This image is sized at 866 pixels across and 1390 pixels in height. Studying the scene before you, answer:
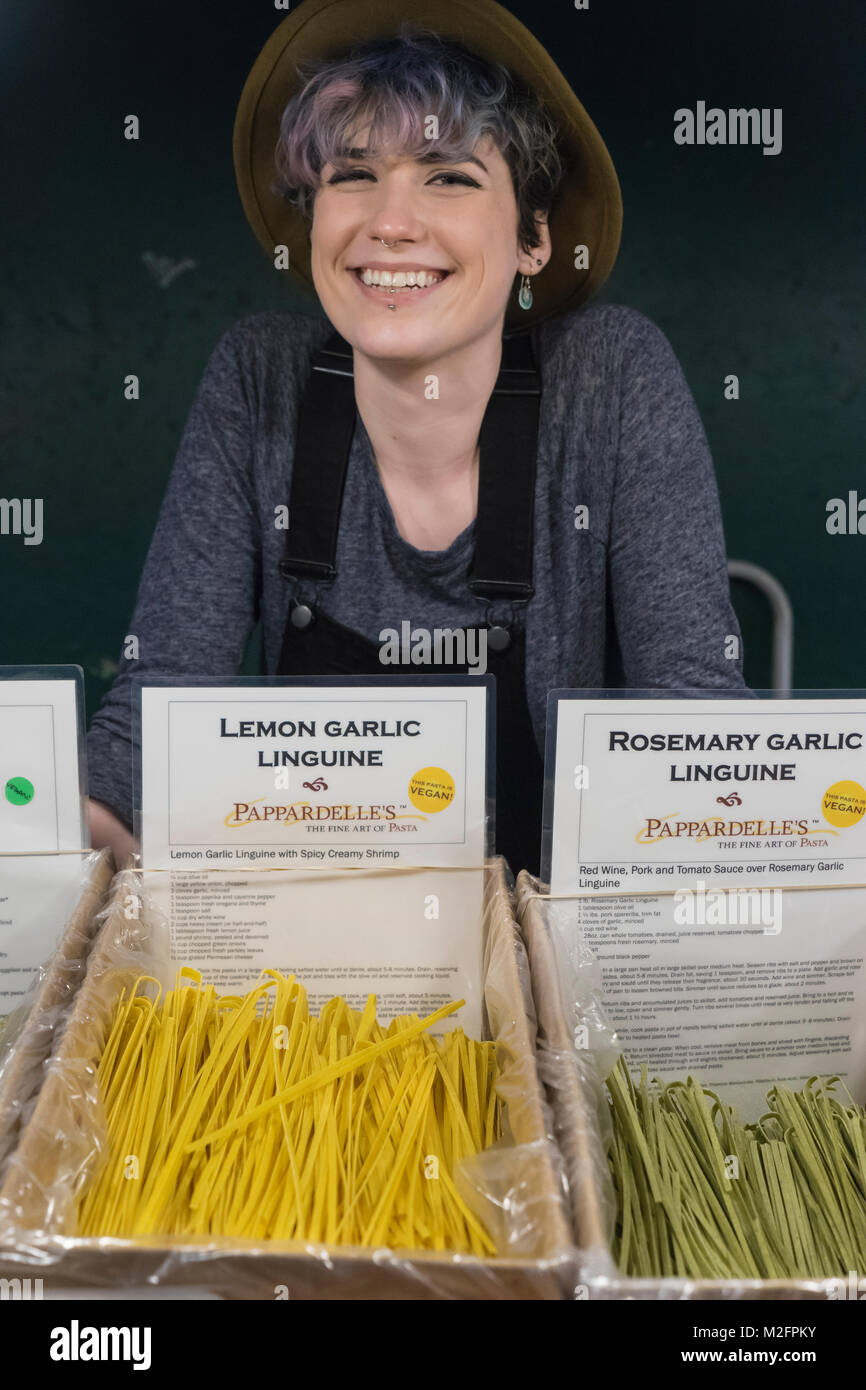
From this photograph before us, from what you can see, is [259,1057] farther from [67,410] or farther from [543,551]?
[67,410]

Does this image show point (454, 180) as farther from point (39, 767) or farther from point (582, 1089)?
point (582, 1089)

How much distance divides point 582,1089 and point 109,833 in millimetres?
683

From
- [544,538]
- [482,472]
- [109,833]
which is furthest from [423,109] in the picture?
[109,833]

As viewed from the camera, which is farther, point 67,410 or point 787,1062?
point 67,410

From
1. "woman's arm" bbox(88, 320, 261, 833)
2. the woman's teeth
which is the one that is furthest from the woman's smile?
"woman's arm" bbox(88, 320, 261, 833)

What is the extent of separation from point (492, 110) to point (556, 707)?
1.27 metres

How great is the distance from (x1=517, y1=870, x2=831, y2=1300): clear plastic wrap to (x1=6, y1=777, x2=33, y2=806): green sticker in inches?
18.9

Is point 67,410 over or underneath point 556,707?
over

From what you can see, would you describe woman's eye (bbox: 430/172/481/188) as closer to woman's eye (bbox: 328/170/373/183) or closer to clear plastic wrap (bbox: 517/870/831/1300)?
woman's eye (bbox: 328/170/373/183)

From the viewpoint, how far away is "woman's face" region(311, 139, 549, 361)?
67.2 inches

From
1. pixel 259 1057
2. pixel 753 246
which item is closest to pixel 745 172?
pixel 753 246
